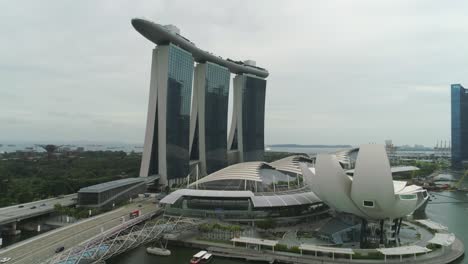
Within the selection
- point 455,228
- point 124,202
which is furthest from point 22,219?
point 455,228

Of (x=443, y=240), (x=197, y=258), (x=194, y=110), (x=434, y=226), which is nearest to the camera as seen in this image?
(x=197, y=258)

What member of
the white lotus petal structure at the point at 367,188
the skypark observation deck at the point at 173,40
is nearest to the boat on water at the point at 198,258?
the white lotus petal structure at the point at 367,188

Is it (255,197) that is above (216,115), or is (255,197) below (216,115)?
below

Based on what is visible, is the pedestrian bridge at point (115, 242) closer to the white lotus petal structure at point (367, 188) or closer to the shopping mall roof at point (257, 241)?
the shopping mall roof at point (257, 241)

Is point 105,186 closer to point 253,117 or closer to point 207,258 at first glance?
point 207,258

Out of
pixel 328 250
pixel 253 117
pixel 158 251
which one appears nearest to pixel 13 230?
pixel 158 251

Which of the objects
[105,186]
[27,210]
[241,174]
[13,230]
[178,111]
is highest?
Result: [178,111]
